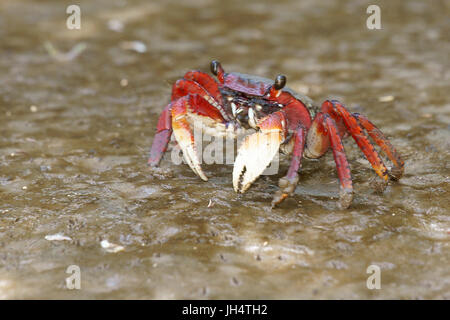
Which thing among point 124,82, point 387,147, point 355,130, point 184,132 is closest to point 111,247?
point 184,132

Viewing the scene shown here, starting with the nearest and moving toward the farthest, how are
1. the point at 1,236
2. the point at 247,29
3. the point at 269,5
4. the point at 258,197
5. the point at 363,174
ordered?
the point at 1,236 < the point at 258,197 < the point at 363,174 < the point at 247,29 < the point at 269,5

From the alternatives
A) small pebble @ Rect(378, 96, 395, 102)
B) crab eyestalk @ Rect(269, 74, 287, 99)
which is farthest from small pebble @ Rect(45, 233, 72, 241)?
small pebble @ Rect(378, 96, 395, 102)

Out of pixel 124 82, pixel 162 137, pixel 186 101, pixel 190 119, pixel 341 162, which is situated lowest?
pixel 341 162

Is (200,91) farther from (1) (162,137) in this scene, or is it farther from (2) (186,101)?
(1) (162,137)
